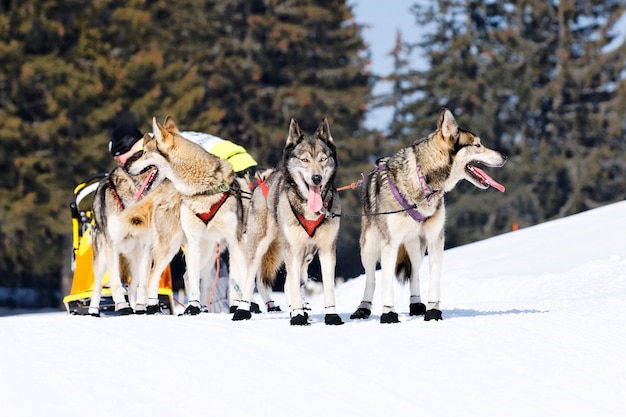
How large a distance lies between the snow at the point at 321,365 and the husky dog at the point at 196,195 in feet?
2.03

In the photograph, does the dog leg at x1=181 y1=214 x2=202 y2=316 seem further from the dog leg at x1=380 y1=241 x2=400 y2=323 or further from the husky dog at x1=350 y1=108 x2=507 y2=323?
the dog leg at x1=380 y1=241 x2=400 y2=323

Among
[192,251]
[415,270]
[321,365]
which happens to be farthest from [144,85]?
[321,365]

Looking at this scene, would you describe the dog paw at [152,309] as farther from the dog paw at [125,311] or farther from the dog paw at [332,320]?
the dog paw at [332,320]

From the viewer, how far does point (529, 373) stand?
289 inches

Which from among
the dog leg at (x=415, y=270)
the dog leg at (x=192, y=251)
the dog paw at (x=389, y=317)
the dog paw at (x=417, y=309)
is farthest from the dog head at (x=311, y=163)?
the dog leg at (x=192, y=251)

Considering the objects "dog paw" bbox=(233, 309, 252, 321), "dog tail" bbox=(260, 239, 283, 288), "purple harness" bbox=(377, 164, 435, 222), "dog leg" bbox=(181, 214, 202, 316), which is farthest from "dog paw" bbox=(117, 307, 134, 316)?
"purple harness" bbox=(377, 164, 435, 222)

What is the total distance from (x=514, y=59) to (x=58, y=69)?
19.8m

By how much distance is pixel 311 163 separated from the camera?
358 inches

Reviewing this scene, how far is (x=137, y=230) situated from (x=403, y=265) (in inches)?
112

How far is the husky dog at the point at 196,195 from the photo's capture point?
34.9 ft

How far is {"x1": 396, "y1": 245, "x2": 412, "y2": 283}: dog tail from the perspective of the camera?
988 cm

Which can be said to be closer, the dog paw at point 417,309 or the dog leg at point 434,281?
the dog leg at point 434,281

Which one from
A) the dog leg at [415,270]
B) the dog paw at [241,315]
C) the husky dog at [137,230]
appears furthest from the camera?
the husky dog at [137,230]

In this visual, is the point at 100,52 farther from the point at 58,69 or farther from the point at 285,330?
the point at 285,330
